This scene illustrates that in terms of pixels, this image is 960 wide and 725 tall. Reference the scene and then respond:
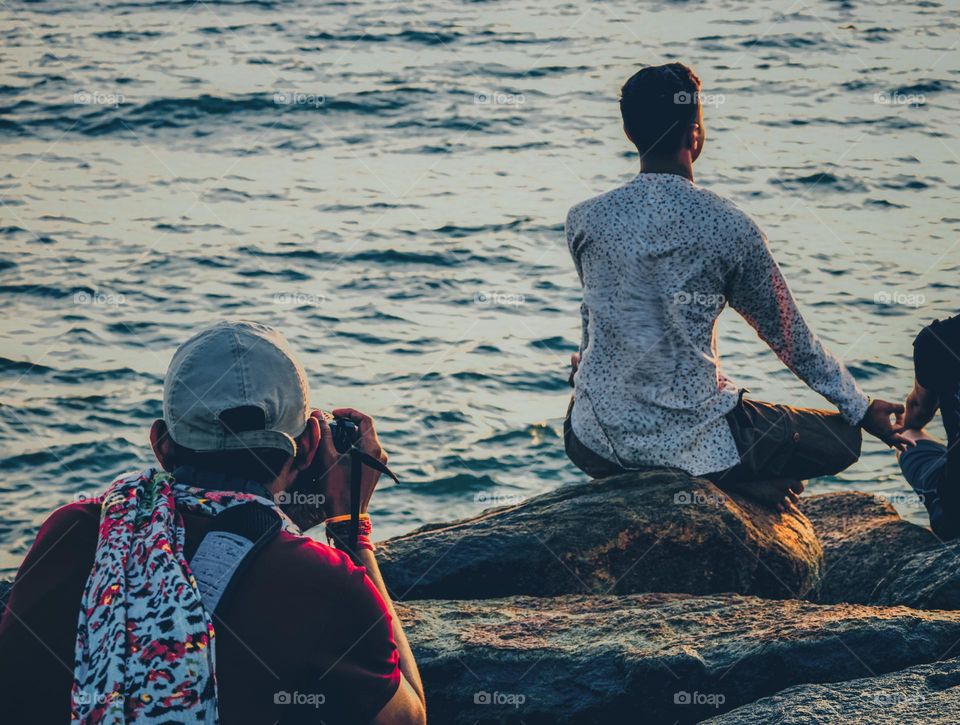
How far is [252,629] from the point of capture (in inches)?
97.7

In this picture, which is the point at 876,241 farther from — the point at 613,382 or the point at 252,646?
the point at 252,646

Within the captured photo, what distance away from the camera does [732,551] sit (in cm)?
466

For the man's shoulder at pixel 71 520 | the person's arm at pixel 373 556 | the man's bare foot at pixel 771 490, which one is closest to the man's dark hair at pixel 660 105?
the man's bare foot at pixel 771 490

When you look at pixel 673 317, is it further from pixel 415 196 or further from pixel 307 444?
pixel 415 196

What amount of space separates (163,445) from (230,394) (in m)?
0.20

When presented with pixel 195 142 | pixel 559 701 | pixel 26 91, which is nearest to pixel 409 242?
pixel 195 142

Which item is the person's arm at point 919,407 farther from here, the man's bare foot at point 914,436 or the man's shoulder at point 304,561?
the man's shoulder at point 304,561

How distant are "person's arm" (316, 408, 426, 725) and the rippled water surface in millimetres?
4591

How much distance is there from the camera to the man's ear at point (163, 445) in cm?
273

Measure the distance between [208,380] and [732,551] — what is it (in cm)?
249

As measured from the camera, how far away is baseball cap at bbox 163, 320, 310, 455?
8.71 feet

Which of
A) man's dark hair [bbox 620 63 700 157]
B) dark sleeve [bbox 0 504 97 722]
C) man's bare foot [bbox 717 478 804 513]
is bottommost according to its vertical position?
man's bare foot [bbox 717 478 804 513]

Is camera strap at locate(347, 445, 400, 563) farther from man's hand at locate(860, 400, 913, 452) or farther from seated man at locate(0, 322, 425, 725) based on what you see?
man's hand at locate(860, 400, 913, 452)

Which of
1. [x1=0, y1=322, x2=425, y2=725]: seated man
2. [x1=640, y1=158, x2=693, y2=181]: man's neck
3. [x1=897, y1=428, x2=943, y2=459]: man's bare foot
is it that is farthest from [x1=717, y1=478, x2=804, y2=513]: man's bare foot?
[x1=0, y1=322, x2=425, y2=725]: seated man
